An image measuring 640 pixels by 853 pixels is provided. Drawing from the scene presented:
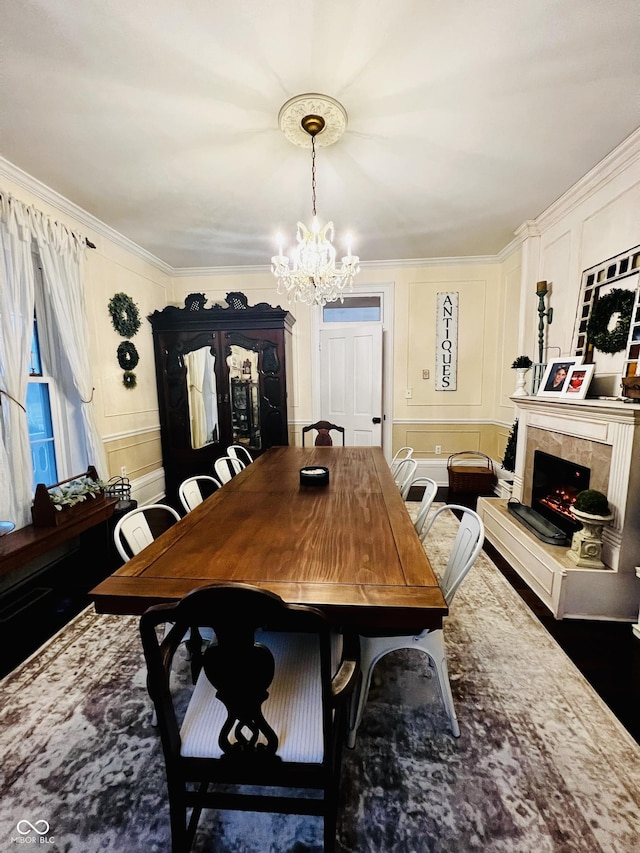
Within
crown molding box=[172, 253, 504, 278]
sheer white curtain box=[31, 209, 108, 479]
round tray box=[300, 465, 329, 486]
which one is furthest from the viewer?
crown molding box=[172, 253, 504, 278]

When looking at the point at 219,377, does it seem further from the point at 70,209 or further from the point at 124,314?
the point at 70,209

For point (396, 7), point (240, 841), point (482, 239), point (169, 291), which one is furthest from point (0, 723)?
point (482, 239)

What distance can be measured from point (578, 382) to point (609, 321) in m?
0.43

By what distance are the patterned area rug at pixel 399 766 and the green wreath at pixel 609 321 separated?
189 centimetres

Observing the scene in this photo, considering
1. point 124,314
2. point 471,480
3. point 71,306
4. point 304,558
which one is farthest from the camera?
point 471,480

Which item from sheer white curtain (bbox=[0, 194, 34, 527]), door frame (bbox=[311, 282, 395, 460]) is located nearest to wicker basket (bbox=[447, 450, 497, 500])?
door frame (bbox=[311, 282, 395, 460])

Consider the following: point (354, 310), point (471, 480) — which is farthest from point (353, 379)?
point (471, 480)

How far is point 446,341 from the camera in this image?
4520 mm

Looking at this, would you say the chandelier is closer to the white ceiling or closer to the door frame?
the white ceiling

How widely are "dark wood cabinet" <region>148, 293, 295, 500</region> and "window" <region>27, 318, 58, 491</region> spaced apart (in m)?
1.44

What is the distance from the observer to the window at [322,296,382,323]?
15.8 feet

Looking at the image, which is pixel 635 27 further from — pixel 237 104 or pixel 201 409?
Answer: pixel 201 409

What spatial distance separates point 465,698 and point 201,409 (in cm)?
367

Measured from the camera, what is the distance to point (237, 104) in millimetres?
1904
